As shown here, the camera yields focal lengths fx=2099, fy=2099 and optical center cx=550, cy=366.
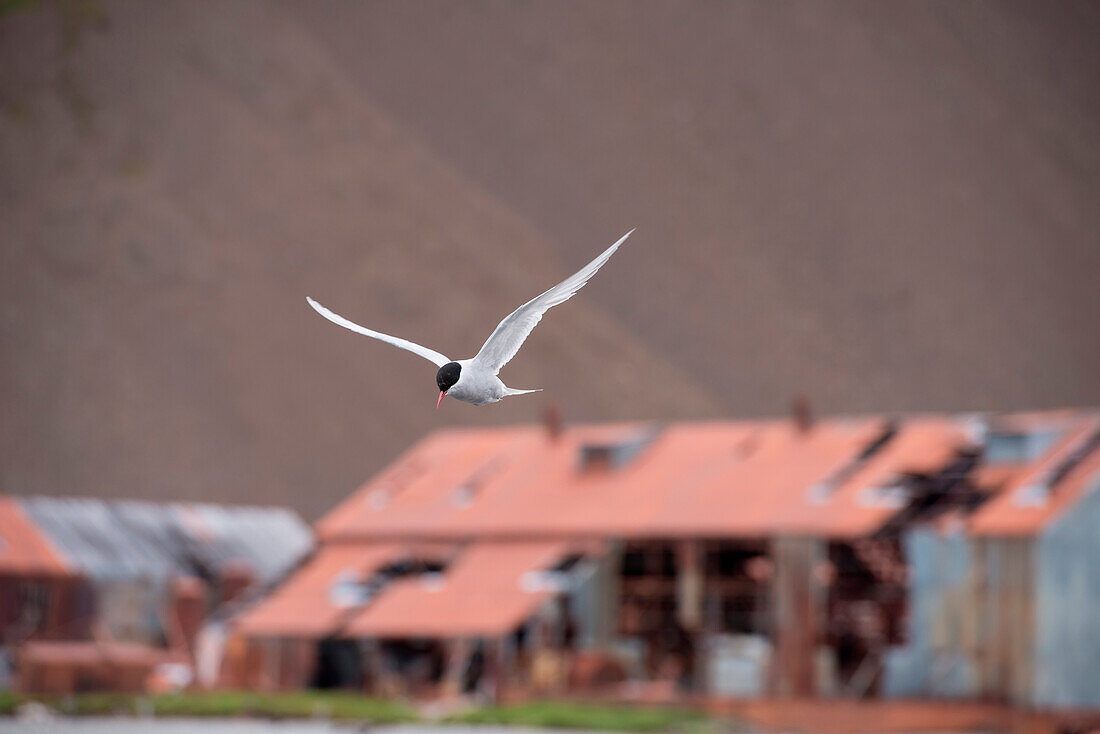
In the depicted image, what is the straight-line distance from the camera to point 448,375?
1628 centimetres

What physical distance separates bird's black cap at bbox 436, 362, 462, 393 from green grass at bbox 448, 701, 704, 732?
27950 mm

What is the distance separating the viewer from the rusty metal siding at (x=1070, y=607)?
148 feet

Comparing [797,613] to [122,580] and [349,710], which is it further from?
[122,580]

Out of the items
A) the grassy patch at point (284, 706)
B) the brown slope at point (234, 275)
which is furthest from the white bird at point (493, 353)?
the brown slope at point (234, 275)

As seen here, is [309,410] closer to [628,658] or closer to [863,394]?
[863,394]

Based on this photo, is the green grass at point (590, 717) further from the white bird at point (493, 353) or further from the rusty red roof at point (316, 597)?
the white bird at point (493, 353)

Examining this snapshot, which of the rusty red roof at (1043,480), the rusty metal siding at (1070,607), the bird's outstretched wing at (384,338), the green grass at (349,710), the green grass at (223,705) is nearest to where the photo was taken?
the bird's outstretched wing at (384,338)

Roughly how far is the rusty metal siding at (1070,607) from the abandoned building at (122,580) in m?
23.2

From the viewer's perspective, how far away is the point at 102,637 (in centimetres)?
6425

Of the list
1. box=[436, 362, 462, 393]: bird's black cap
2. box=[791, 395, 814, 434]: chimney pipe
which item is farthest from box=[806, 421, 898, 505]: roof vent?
box=[436, 362, 462, 393]: bird's black cap

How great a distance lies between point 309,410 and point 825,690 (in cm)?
10374

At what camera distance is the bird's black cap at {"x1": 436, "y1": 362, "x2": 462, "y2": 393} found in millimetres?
16203

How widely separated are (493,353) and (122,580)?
168 feet

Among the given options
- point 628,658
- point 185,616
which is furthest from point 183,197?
point 628,658
